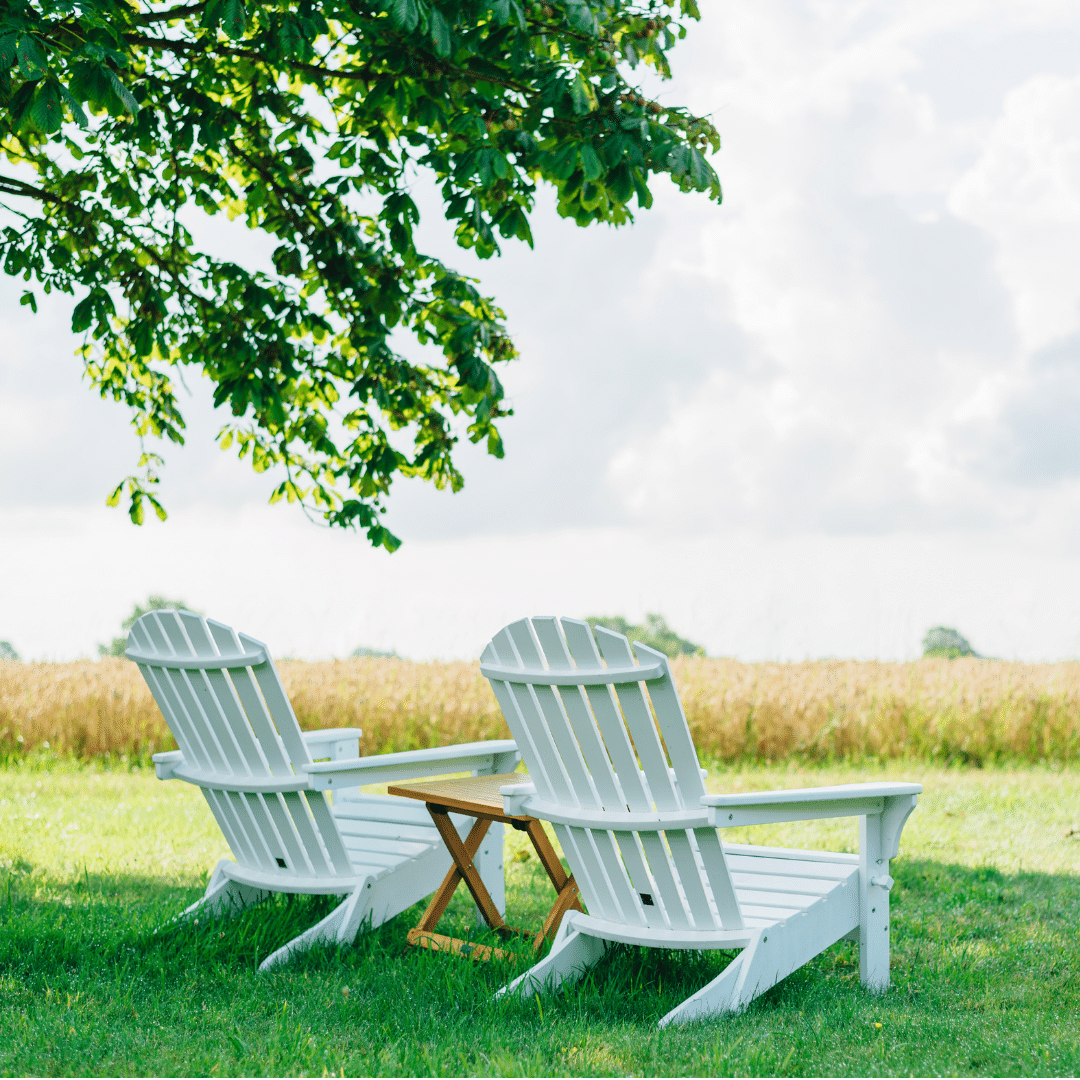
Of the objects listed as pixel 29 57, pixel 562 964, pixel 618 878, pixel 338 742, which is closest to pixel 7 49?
pixel 29 57

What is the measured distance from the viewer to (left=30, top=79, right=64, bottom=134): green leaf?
3.46 m

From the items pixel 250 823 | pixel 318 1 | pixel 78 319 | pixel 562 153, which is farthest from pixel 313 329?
pixel 250 823

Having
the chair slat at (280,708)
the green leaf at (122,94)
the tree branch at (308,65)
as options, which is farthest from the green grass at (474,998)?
the tree branch at (308,65)

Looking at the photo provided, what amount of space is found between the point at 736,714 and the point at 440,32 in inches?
264

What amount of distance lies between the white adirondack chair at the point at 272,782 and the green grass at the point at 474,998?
169 mm

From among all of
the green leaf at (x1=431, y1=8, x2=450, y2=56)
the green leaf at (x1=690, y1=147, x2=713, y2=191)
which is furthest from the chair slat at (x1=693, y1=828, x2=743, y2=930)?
the green leaf at (x1=431, y1=8, x2=450, y2=56)

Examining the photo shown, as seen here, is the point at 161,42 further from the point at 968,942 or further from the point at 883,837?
the point at 968,942

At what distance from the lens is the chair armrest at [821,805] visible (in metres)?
3.12

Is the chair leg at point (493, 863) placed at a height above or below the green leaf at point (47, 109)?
below

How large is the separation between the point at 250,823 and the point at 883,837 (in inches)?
91.8

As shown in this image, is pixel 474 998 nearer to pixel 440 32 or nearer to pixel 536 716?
pixel 536 716

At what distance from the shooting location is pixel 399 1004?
3.29 m

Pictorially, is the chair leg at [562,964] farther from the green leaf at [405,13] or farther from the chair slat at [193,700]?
the green leaf at [405,13]

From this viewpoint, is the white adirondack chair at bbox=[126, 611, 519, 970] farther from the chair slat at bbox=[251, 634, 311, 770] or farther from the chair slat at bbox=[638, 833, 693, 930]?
the chair slat at bbox=[638, 833, 693, 930]
